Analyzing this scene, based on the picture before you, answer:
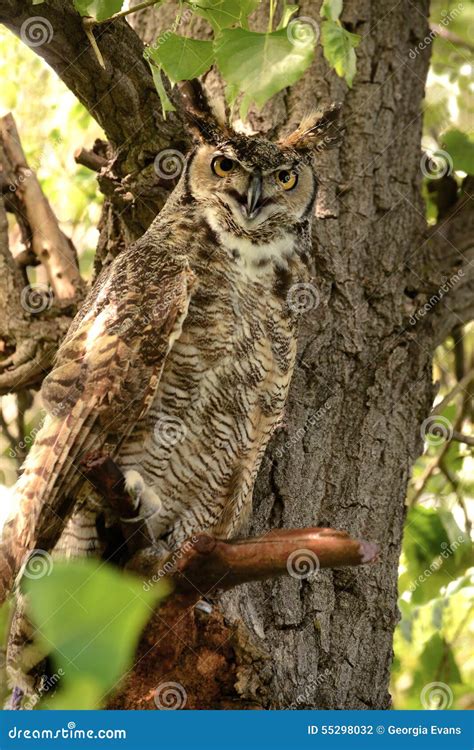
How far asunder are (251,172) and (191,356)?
56 centimetres

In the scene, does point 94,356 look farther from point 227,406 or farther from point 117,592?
point 117,592

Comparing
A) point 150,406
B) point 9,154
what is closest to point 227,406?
point 150,406

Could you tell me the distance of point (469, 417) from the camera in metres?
3.55

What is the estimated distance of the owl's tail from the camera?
1.88 metres

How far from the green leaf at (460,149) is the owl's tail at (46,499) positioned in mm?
1646

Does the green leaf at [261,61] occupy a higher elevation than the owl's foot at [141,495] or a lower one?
higher

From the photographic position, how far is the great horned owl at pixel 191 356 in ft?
6.35

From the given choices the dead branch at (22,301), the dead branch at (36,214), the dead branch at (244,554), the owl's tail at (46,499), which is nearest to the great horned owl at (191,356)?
the owl's tail at (46,499)

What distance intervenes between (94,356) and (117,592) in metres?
1.30

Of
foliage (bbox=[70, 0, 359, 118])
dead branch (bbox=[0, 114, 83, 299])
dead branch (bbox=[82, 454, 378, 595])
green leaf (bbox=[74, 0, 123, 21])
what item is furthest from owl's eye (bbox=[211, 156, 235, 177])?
dead branch (bbox=[82, 454, 378, 595])

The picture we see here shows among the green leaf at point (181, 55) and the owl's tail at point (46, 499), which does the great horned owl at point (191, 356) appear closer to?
the owl's tail at point (46, 499)

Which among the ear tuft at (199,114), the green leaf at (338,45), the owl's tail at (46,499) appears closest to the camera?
the green leaf at (338,45)

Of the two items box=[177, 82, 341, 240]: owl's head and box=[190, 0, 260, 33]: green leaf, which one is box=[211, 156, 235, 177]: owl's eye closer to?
box=[177, 82, 341, 240]: owl's head

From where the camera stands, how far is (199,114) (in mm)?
2393
